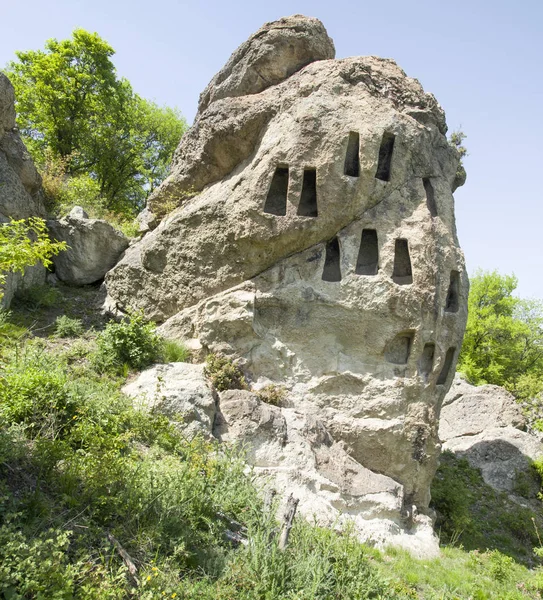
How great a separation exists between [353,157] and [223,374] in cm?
651

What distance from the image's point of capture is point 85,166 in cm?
2622

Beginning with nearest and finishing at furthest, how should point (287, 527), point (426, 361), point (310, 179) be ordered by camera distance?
point (287, 527) → point (426, 361) → point (310, 179)

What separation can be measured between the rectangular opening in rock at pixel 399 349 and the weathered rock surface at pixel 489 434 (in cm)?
1024

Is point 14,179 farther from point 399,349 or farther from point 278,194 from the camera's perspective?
point 399,349

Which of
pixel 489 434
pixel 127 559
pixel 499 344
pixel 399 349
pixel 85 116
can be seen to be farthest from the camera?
pixel 499 344

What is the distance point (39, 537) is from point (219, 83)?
1436 cm

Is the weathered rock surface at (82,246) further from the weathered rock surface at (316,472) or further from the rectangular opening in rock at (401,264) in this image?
the rectangular opening in rock at (401,264)

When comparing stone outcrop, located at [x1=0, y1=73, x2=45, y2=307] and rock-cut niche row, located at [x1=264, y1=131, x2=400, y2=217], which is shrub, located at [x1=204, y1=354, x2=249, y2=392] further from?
stone outcrop, located at [x1=0, y1=73, x2=45, y2=307]

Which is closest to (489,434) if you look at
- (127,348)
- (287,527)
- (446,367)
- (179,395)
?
(446,367)

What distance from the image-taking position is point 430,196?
522 inches

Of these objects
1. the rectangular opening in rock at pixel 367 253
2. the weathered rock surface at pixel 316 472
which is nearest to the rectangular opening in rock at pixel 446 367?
the rectangular opening in rock at pixel 367 253

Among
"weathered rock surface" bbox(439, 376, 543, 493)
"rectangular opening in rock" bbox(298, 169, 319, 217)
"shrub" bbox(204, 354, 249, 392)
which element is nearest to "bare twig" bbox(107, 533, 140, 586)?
"shrub" bbox(204, 354, 249, 392)

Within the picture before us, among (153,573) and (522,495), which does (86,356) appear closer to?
(153,573)

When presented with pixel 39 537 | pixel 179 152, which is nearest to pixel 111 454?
pixel 39 537
